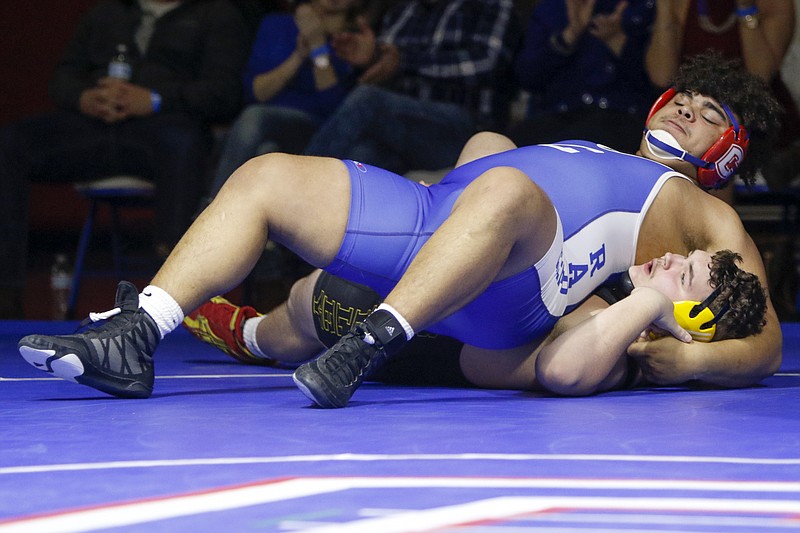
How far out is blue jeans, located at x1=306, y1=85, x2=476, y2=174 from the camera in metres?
4.48

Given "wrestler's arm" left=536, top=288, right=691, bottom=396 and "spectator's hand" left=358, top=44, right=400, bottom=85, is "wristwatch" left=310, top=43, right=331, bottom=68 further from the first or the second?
"wrestler's arm" left=536, top=288, right=691, bottom=396

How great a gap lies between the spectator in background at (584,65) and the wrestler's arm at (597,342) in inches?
83.9

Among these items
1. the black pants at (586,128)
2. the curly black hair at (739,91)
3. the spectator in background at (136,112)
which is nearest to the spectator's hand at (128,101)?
the spectator in background at (136,112)

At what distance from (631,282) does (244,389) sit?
3.05 ft

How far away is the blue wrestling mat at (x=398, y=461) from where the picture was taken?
4.37 ft

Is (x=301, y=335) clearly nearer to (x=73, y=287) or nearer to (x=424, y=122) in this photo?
(x=424, y=122)

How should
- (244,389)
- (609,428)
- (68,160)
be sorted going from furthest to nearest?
(68,160) < (244,389) < (609,428)

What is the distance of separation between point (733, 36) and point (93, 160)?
8.96ft

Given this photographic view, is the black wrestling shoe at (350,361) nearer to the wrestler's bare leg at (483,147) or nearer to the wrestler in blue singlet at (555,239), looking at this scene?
the wrestler in blue singlet at (555,239)

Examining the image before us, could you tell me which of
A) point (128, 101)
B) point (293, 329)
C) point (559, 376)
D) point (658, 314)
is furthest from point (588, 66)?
point (559, 376)

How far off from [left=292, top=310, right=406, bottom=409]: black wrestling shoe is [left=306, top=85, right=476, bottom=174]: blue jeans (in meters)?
2.25

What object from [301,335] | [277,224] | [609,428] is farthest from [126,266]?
[609,428]

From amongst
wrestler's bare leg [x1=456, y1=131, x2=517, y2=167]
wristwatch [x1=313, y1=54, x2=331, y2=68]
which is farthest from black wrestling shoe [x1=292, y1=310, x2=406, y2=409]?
wristwatch [x1=313, y1=54, x2=331, y2=68]

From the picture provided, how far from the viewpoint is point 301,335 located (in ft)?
10.0
